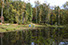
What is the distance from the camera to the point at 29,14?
234 ft

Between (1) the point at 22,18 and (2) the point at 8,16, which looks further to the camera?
(1) the point at 22,18

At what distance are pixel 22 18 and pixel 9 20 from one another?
9.74m

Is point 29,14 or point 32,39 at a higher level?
point 29,14

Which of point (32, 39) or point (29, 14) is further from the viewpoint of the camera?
point (29, 14)

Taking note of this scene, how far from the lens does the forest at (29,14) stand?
182 feet

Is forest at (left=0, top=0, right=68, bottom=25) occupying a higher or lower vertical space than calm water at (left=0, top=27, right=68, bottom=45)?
higher

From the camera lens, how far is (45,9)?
8012 cm

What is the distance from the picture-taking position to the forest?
5559cm

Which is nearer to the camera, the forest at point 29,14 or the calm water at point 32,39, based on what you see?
the calm water at point 32,39

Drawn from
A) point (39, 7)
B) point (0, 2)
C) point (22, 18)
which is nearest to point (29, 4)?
point (39, 7)

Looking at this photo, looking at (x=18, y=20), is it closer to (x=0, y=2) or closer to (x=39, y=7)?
(x=0, y=2)

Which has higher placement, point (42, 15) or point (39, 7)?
point (39, 7)

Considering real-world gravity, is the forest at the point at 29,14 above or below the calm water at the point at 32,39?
above

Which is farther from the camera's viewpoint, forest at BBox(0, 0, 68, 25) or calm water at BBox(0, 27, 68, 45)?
forest at BBox(0, 0, 68, 25)
